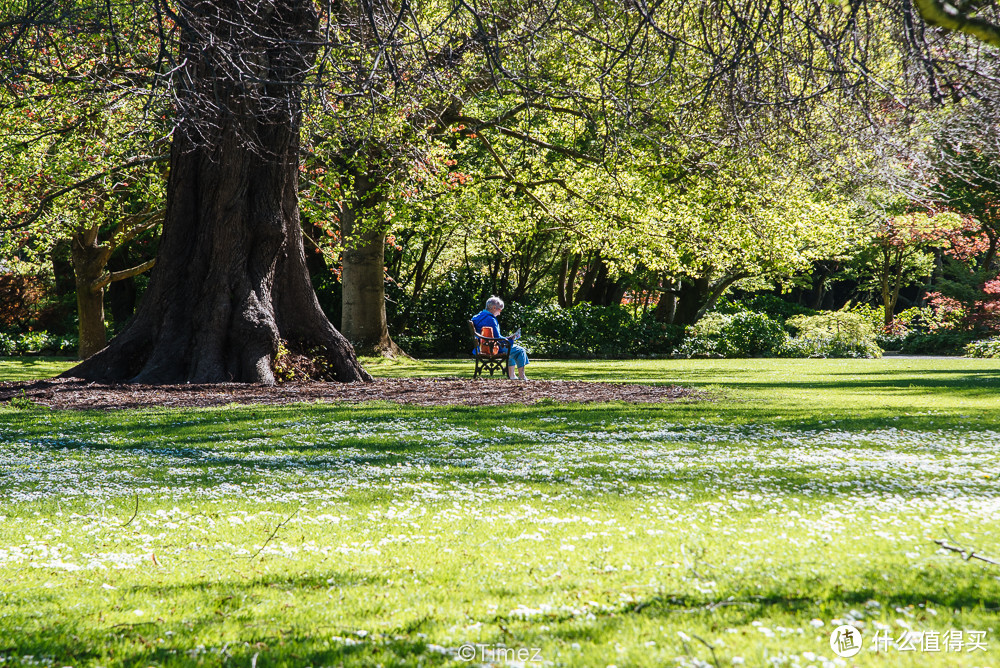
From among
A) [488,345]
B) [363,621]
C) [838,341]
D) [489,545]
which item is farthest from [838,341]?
[363,621]

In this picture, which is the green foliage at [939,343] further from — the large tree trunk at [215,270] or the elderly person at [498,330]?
the large tree trunk at [215,270]

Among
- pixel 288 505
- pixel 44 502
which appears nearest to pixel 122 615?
pixel 288 505

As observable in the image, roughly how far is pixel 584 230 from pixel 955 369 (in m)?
10.6

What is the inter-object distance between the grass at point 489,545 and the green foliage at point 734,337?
69.7ft

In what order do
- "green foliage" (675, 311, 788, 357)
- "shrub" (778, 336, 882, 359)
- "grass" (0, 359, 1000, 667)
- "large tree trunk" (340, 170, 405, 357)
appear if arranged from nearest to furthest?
"grass" (0, 359, 1000, 667), "large tree trunk" (340, 170, 405, 357), "green foliage" (675, 311, 788, 357), "shrub" (778, 336, 882, 359)

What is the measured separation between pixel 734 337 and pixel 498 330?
16.7 m

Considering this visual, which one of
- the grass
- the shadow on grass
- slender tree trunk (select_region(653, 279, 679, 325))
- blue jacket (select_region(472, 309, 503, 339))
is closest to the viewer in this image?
the shadow on grass

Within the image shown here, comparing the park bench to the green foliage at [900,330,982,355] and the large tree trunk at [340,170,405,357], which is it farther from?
the green foliage at [900,330,982,355]

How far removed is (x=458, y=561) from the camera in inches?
171

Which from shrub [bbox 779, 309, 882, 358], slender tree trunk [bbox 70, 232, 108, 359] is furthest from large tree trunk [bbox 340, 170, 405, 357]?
shrub [bbox 779, 309, 882, 358]

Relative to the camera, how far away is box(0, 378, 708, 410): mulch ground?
1235cm

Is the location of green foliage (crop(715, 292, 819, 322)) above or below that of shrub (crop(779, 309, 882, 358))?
above

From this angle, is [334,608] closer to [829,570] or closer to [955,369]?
[829,570]

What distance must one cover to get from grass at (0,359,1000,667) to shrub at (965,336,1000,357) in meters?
24.1
